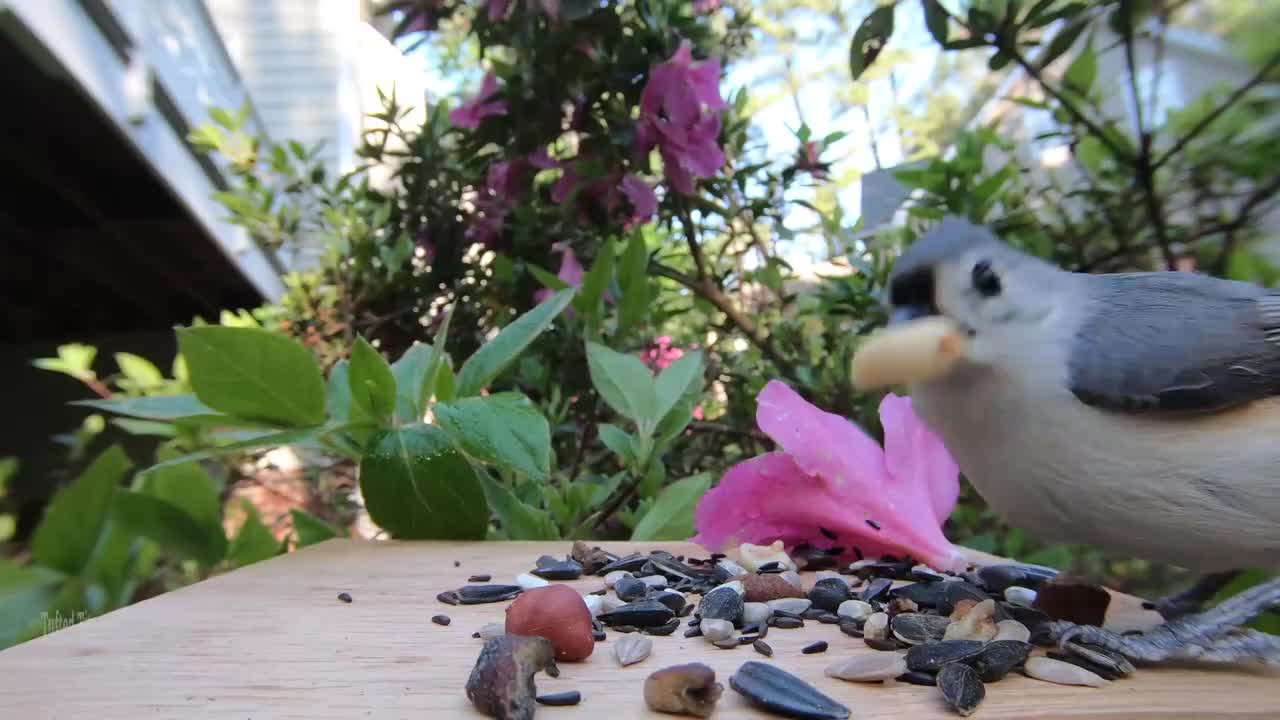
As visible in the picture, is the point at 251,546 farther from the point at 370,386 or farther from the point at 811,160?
the point at 811,160

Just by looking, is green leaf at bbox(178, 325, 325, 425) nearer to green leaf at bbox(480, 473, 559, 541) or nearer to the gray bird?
green leaf at bbox(480, 473, 559, 541)

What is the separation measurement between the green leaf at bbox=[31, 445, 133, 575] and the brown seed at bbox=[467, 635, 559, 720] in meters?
0.53

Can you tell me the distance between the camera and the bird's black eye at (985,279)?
1.23 feet

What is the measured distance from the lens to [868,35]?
2.53ft

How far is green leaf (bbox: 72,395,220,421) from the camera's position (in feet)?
1.87

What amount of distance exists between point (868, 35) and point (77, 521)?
0.82m

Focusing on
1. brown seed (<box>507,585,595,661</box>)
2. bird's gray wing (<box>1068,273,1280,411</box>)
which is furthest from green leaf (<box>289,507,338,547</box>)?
bird's gray wing (<box>1068,273,1280,411</box>)

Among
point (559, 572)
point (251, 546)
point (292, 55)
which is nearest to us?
point (559, 572)

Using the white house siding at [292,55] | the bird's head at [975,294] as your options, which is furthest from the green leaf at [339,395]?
the white house siding at [292,55]

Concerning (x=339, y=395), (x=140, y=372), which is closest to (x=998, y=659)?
(x=339, y=395)

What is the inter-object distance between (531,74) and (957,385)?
0.85m

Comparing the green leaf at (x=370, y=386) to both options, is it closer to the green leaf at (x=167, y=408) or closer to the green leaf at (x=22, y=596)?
the green leaf at (x=167, y=408)

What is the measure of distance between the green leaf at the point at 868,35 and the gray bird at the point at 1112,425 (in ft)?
1.39

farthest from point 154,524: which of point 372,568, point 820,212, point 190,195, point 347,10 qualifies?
point 347,10
